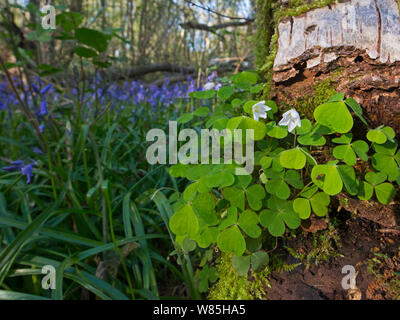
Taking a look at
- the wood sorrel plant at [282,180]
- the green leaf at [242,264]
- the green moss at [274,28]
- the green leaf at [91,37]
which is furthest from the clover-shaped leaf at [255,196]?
the green leaf at [91,37]

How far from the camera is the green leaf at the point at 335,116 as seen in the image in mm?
803

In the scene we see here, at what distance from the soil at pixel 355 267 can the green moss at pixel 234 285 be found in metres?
0.04

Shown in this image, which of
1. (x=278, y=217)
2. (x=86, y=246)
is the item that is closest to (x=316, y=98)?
(x=278, y=217)

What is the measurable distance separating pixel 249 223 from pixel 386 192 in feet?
1.38

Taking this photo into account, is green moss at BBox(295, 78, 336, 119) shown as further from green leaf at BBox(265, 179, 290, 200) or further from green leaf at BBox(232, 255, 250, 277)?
green leaf at BBox(232, 255, 250, 277)

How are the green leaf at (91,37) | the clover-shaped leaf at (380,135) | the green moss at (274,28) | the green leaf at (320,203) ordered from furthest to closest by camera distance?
the green leaf at (91,37) → the green moss at (274,28) → the green leaf at (320,203) → the clover-shaped leaf at (380,135)

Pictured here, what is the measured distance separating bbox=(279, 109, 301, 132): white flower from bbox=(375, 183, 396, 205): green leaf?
1.03 ft

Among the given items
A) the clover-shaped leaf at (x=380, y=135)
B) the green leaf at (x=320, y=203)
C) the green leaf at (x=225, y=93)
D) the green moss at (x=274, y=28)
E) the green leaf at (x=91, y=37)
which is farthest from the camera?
the green leaf at (x=91, y=37)

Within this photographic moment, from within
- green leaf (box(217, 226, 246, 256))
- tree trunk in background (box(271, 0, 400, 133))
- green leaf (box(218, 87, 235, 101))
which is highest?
tree trunk in background (box(271, 0, 400, 133))

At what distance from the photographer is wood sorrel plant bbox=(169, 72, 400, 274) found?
82 centimetres

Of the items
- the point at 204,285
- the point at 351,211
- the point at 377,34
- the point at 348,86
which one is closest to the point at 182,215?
the point at 204,285

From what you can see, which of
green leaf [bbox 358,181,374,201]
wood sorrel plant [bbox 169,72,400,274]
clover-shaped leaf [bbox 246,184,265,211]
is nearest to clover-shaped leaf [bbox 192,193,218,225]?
wood sorrel plant [bbox 169,72,400,274]

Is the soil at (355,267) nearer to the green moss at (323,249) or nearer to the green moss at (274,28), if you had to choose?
the green moss at (323,249)

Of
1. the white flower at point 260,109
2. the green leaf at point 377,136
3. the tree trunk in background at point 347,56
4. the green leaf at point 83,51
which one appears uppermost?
the green leaf at point 83,51
